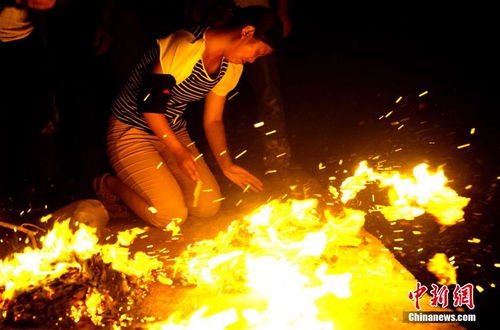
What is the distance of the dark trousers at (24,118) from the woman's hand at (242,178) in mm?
1928

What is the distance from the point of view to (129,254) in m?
3.75

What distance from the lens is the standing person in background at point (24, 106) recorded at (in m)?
3.55

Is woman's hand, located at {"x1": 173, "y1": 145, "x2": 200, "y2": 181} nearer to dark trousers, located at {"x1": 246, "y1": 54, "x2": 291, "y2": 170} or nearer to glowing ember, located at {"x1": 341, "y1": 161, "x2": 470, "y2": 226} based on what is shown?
dark trousers, located at {"x1": 246, "y1": 54, "x2": 291, "y2": 170}

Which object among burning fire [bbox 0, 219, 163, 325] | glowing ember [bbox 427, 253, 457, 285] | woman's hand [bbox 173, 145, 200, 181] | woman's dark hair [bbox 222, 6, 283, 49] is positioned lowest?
burning fire [bbox 0, 219, 163, 325]

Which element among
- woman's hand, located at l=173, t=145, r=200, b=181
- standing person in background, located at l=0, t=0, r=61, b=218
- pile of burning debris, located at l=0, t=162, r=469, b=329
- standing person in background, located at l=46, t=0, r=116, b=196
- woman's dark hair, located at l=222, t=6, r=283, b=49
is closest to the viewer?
pile of burning debris, located at l=0, t=162, r=469, b=329

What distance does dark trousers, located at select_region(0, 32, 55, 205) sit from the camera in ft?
12.1

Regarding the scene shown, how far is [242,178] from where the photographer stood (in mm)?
4141

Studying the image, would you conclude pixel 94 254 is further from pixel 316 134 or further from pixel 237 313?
pixel 316 134

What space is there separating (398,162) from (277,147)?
5.24ft

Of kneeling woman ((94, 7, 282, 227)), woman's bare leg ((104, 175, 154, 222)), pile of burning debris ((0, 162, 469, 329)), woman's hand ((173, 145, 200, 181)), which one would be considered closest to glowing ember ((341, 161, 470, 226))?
pile of burning debris ((0, 162, 469, 329))

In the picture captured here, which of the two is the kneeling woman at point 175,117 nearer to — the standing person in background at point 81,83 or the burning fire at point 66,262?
the burning fire at point 66,262

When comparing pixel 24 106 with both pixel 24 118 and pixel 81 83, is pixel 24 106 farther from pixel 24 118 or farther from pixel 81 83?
pixel 81 83

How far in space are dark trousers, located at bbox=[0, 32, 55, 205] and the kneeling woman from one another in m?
0.67

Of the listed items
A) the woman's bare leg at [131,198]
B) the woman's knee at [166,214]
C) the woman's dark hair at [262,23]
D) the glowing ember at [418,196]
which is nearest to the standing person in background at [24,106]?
the woman's bare leg at [131,198]
